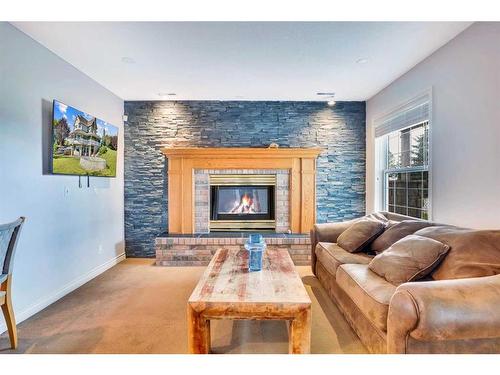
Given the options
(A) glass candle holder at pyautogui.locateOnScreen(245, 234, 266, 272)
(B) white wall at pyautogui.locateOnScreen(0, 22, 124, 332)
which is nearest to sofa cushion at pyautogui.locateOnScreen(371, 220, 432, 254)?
(A) glass candle holder at pyautogui.locateOnScreen(245, 234, 266, 272)

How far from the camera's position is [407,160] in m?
3.50

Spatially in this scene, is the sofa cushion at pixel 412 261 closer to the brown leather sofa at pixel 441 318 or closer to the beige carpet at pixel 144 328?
the brown leather sofa at pixel 441 318

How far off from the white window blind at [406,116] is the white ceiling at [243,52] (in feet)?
1.34

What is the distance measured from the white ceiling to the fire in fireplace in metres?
1.46

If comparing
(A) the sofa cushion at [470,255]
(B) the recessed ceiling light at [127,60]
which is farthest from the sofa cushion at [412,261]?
(B) the recessed ceiling light at [127,60]

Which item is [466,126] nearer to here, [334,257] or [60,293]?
[334,257]

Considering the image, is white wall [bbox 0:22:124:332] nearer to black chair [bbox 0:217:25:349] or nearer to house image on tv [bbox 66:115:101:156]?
house image on tv [bbox 66:115:101:156]

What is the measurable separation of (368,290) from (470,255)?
2.24ft

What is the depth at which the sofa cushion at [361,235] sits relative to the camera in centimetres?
286

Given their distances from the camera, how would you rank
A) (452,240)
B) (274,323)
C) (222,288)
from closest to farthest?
(222,288) < (452,240) < (274,323)
